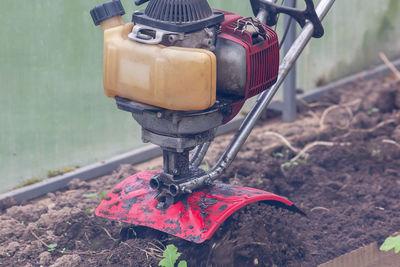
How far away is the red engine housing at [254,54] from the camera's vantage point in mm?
2291

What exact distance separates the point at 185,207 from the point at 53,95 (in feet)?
4.37

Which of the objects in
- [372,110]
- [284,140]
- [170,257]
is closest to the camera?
[170,257]

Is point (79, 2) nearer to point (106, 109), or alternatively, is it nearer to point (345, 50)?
point (106, 109)

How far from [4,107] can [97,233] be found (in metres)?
0.85

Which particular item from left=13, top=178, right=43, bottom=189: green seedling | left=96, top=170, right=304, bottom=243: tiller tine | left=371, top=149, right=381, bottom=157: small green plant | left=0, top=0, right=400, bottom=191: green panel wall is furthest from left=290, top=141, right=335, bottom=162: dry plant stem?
left=13, top=178, right=43, bottom=189: green seedling

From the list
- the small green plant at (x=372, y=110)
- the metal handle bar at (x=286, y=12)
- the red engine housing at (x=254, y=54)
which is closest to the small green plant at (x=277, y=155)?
the small green plant at (x=372, y=110)

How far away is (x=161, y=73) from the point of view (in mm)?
2184

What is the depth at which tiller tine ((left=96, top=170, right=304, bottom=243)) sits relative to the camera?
2.40m

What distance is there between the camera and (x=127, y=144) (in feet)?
12.8

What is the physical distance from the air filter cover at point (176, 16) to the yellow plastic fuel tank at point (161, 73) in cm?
8

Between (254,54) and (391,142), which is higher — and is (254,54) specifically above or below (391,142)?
above

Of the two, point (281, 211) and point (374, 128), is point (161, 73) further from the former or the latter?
point (374, 128)

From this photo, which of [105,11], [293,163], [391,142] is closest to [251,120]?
[105,11]

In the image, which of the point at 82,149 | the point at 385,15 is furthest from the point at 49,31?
the point at 385,15
